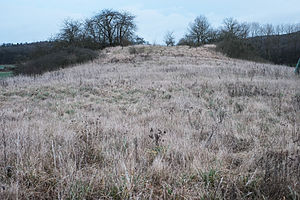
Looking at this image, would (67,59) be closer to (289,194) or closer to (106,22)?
(106,22)

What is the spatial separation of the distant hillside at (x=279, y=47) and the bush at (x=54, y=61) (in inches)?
1339

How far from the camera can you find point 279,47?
39188mm

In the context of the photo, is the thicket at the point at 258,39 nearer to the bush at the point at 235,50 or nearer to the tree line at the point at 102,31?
the bush at the point at 235,50

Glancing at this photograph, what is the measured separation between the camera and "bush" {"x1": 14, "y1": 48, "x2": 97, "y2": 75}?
19.0 m

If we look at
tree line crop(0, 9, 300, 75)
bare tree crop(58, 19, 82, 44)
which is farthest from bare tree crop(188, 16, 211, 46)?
Result: bare tree crop(58, 19, 82, 44)

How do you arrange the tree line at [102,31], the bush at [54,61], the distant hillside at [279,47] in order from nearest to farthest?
the bush at [54,61]
the tree line at [102,31]
the distant hillside at [279,47]

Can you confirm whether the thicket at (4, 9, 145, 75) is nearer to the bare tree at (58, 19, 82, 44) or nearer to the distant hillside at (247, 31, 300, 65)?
the bare tree at (58, 19, 82, 44)

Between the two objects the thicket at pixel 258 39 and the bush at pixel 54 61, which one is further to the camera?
the thicket at pixel 258 39

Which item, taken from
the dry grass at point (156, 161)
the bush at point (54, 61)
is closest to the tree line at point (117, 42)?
the bush at point (54, 61)

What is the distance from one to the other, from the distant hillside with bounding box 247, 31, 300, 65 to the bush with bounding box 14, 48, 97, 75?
112 feet

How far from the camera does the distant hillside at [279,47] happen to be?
36906mm

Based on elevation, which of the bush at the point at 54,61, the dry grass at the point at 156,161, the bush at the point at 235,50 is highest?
the bush at the point at 235,50

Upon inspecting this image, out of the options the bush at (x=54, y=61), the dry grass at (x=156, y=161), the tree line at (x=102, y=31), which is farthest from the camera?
the tree line at (x=102, y=31)

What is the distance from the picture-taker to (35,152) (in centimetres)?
233
